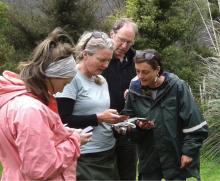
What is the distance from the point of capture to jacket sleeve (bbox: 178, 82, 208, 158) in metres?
3.48

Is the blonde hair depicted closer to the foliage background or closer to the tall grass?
the tall grass

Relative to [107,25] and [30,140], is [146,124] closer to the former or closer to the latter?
[30,140]

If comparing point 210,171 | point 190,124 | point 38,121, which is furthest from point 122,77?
point 210,171

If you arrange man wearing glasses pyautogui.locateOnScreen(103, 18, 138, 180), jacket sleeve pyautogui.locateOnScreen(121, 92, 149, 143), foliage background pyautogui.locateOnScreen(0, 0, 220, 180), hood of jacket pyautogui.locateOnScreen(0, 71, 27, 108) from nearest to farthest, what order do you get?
hood of jacket pyautogui.locateOnScreen(0, 71, 27, 108) → jacket sleeve pyautogui.locateOnScreen(121, 92, 149, 143) → man wearing glasses pyautogui.locateOnScreen(103, 18, 138, 180) → foliage background pyautogui.locateOnScreen(0, 0, 220, 180)

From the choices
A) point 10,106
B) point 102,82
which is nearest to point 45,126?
point 10,106

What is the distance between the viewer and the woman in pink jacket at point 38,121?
2260mm

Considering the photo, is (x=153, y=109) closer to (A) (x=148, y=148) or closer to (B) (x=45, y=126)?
(A) (x=148, y=148)

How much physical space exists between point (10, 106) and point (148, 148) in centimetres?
156

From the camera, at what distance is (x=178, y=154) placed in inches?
139

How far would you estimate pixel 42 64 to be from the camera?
244cm

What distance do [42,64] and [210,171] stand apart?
4.85 m

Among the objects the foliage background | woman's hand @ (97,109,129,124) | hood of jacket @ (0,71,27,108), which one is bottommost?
the foliage background

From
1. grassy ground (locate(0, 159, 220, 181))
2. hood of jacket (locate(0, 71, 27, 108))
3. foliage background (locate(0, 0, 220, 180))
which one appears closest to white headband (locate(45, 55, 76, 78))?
hood of jacket (locate(0, 71, 27, 108))

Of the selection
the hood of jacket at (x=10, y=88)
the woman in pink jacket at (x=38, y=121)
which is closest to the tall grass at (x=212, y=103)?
the woman in pink jacket at (x=38, y=121)
